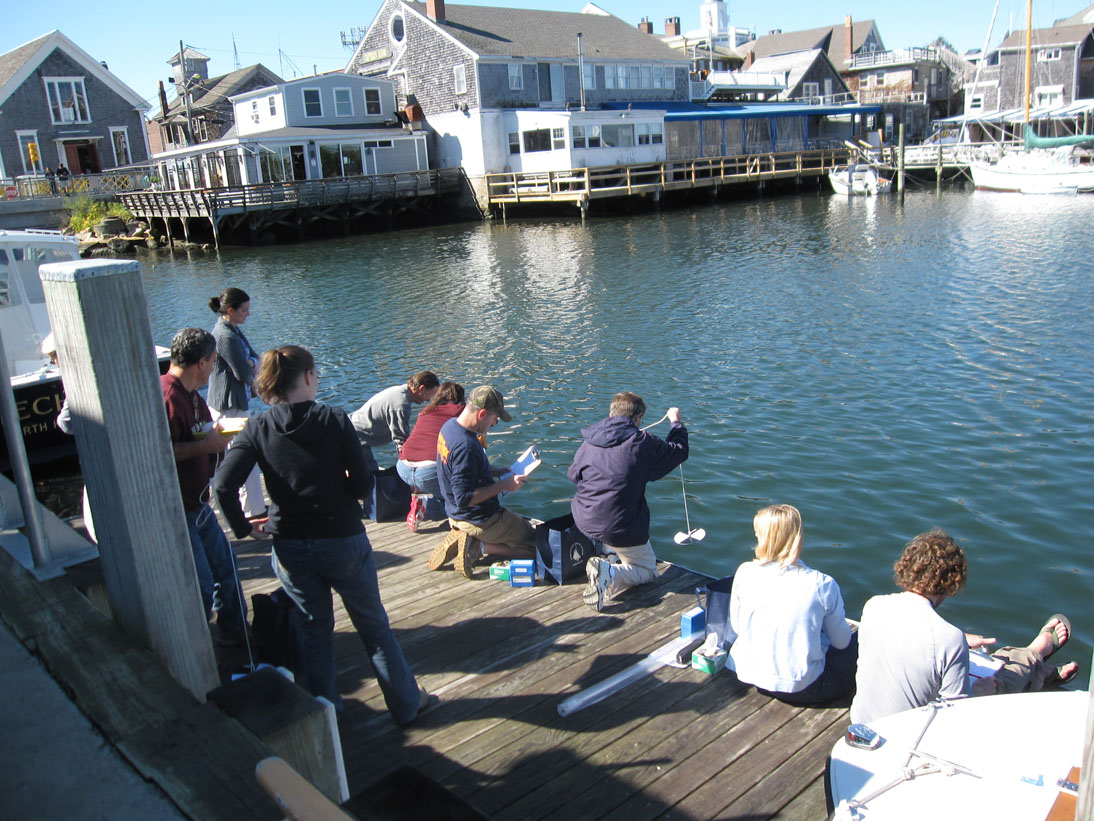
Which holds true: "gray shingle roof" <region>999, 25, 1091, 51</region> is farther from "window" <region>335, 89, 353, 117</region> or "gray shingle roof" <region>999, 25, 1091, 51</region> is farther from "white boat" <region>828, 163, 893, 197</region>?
"window" <region>335, 89, 353, 117</region>

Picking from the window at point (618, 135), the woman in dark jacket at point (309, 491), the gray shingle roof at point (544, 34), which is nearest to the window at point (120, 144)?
the gray shingle roof at point (544, 34)

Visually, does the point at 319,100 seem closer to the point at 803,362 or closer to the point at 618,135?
the point at 618,135

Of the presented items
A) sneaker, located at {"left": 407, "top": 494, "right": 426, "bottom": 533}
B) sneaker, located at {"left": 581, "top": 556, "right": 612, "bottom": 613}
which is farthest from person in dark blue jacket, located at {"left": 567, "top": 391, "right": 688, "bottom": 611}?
sneaker, located at {"left": 407, "top": 494, "right": 426, "bottom": 533}

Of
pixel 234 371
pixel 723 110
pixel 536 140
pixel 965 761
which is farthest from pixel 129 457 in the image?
pixel 723 110

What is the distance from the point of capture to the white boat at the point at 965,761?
3.24 metres

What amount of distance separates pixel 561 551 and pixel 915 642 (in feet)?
8.25

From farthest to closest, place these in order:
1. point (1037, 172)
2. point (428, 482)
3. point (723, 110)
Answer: point (723, 110), point (1037, 172), point (428, 482)

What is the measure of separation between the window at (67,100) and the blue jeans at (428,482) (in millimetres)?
50091

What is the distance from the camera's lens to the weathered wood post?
7.63 feet

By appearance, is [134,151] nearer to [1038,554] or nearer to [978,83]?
[1038,554]

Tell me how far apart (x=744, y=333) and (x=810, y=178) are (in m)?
38.3

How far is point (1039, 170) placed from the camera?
4072cm

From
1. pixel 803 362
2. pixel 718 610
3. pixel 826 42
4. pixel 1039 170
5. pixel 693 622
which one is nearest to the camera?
pixel 718 610

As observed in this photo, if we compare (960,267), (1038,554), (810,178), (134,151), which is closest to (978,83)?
(810,178)
